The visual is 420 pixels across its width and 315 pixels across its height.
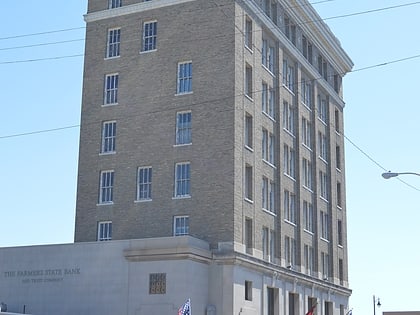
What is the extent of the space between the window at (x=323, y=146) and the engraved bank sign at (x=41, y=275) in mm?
28450

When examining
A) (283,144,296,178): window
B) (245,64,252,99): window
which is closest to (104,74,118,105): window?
(245,64,252,99): window

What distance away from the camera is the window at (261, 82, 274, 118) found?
5470cm

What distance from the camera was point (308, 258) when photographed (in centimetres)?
6084

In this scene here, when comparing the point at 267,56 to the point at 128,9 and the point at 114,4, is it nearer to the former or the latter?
A: the point at 128,9

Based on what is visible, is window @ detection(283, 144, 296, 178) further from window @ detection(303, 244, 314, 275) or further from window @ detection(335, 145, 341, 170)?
window @ detection(335, 145, 341, 170)

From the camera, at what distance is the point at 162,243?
44.3 metres

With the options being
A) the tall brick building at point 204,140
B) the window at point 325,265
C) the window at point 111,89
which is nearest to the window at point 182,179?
the tall brick building at point 204,140

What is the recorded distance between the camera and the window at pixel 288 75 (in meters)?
59.7

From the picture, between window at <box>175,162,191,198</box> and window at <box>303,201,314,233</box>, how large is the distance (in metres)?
15.0

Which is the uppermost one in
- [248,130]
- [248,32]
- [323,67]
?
[323,67]

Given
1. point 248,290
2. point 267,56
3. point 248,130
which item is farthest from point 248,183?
point 267,56

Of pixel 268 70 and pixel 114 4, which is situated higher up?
pixel 114 4

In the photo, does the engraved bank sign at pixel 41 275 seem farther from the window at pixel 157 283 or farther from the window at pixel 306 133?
the window at pixel 306 133

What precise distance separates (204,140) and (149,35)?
945cm
